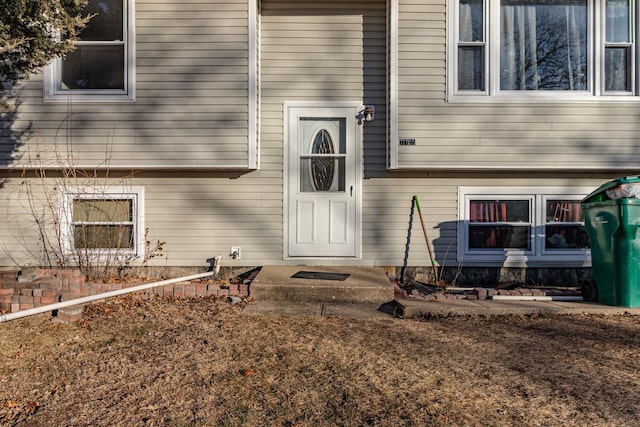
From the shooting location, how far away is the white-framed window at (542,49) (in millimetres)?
6266

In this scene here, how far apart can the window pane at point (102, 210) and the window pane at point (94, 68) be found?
1.52 m

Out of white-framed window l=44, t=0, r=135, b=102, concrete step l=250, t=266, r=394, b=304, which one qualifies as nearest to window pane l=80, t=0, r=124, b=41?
white-framed window l=44, t=0, r=135, b=102

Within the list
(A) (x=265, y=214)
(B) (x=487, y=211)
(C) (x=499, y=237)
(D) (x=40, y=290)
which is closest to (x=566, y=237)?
(C) (x=499, y=237)

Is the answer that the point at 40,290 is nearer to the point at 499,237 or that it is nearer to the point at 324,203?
the point at 324,203

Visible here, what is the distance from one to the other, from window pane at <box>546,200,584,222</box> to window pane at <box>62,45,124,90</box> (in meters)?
6.01

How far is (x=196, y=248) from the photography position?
659 cm

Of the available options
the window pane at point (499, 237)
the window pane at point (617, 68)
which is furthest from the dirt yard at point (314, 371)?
the window pane at point (617, 68)

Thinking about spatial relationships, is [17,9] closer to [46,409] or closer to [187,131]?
[187,131]

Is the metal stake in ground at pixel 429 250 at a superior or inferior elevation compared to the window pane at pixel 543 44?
inferior

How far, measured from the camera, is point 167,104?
6125mm

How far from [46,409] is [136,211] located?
400 centimetres

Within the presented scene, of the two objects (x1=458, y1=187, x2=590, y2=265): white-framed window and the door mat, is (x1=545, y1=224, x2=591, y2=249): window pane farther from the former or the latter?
the door mat

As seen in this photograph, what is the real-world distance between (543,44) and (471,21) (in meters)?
1.02

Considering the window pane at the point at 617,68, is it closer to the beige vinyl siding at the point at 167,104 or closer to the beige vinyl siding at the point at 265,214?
the beige vinyl siding at the point at 265,214
